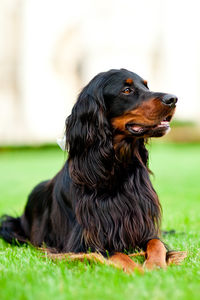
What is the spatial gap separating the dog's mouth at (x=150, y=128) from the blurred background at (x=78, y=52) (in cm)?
2414

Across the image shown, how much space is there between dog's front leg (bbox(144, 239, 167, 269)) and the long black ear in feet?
1.78

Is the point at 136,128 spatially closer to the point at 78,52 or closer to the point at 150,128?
the point at 150,128

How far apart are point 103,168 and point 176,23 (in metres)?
29.5

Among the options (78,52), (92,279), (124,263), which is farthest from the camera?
(78,52)

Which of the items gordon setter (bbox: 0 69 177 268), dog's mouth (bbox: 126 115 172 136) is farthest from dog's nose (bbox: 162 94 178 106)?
dog's mouth (bbox: 126 115 172 136)

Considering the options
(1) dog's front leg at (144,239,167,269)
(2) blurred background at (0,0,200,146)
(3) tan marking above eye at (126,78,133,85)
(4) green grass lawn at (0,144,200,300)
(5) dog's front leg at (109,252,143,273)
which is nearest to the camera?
(4) green grass lawn at (0,144,200,300)

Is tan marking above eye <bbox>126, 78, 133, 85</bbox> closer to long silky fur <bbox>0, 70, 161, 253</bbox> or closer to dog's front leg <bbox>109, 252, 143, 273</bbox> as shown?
long silky fur <bbox>0, 70, 161, 253</bbox>

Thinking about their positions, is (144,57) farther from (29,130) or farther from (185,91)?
(29,130)

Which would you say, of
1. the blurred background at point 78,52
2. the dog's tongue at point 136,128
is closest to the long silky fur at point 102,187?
the dog's tongue at point 136,128

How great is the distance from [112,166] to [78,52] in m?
27.6

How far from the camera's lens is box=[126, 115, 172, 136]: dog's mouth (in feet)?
9.53

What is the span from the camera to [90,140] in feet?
9.83

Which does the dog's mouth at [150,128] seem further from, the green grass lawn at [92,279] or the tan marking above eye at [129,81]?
the green grass lawn at [92,279]

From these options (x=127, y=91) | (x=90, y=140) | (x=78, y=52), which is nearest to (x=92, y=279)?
(x=90, y=140)
